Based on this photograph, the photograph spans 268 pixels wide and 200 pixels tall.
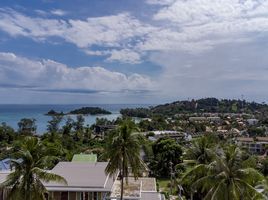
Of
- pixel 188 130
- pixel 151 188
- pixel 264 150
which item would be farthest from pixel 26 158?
pixel 188 130

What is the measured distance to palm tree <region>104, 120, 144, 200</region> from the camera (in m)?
28.0

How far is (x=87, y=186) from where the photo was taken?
27.2 metres

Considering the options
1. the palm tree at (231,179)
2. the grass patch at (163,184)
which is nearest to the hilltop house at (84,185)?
the palm tree at (231,179)

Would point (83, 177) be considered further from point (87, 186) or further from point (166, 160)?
point (166, 160)

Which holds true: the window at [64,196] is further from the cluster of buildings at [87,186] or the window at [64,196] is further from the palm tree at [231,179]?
the palm tree at [231,179]

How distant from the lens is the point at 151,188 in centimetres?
3525

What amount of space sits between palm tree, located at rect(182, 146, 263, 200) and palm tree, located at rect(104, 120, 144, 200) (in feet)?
27.9

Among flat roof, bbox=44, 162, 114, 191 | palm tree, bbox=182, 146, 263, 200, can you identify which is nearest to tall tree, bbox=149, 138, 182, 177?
flat roof, bbox=44, 162, 114, 191

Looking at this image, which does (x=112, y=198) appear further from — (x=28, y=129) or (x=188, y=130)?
(x=188, y=130)

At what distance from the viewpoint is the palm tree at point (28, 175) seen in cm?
1939

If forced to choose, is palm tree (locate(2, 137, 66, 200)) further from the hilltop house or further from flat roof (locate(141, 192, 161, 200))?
flat roof (locate(141, 192, 161, 200))

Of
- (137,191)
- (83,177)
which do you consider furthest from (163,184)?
(83,177)

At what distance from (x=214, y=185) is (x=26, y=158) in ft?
35.6

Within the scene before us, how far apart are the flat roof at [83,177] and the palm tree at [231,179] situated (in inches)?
398
